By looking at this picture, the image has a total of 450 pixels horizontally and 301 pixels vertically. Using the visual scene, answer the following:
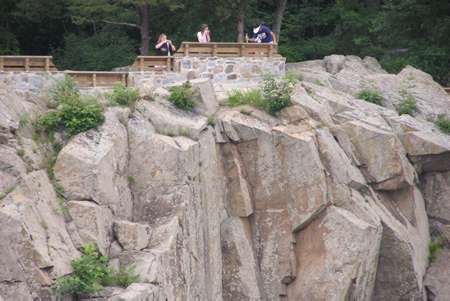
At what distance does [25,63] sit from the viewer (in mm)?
39281

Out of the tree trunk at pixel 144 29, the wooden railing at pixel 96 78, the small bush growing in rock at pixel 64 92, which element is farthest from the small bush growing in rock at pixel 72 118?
the tree trunk at pixel 144 29

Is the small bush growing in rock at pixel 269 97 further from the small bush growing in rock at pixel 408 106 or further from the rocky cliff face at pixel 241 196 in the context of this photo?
the small bush growing in rock at pixel 408 106

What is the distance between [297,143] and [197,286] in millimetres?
5526

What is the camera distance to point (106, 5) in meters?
43.8

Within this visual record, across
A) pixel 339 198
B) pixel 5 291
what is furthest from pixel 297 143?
pixel 5 291

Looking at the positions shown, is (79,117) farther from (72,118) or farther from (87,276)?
(87,276)

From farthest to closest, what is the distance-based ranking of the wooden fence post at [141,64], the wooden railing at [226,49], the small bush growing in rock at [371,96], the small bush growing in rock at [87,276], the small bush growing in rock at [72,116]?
the small bush growing in rock at [371,96] → the wooden railing at [226,49] → the wooden fence post at [141,64] → the small bush growing in rock at [72,116] → the small bush growing in rock at [87,276]

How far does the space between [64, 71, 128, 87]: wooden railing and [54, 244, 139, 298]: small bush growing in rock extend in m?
8.64

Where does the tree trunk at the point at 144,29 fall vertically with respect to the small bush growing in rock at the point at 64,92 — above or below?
above

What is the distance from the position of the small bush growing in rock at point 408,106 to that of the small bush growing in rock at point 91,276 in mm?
13627

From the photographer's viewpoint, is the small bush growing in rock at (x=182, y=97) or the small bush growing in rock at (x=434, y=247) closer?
the small bush growing in rock at (x=182, y=97)

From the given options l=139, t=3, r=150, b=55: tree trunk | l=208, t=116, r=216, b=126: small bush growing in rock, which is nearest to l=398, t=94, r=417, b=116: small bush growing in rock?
l=208, t=116, r=216, b=126: small bush growing in rock

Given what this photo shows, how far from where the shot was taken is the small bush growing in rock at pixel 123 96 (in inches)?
1412

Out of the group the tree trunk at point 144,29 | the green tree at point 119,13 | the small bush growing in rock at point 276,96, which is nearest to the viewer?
the small bush growing in rock at point 276,96
